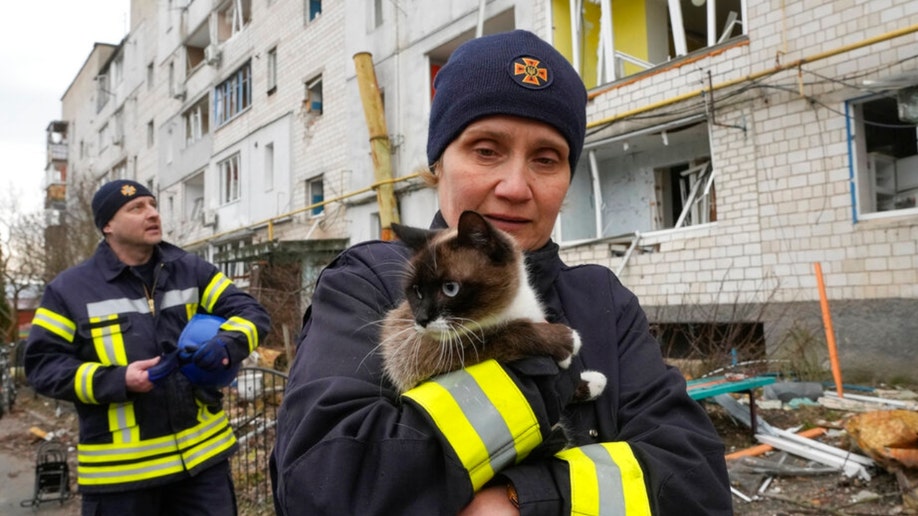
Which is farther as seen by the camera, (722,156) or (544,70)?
(722,156)

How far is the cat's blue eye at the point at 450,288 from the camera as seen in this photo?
1.74 m

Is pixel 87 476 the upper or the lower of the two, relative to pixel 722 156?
lower

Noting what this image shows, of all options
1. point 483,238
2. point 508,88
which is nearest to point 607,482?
point 483,238

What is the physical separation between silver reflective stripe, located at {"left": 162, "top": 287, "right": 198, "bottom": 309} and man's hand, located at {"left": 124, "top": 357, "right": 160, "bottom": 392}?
0.52 metres

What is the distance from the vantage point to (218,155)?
2412 centimetres

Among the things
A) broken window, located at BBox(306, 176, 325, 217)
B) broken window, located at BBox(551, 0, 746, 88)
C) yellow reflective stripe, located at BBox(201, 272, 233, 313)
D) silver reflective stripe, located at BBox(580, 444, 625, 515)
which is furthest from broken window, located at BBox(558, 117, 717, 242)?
broken window, located at BBox(306, 176, 325, 217)

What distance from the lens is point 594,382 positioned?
5.39 ft

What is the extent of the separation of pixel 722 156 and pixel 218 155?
20893 mm

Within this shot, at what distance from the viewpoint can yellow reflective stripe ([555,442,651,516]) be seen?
48.9 inches

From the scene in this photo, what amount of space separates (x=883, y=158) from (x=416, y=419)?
9.62 meters

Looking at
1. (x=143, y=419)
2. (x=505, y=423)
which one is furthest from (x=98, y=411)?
(x=505, y=423)

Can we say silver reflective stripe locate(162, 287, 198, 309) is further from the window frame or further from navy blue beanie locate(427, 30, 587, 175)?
the window frame

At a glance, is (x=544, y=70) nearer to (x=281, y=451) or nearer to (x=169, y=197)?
(x=281, y=451)

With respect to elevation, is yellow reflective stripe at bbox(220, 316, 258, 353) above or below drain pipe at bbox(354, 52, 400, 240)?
below
